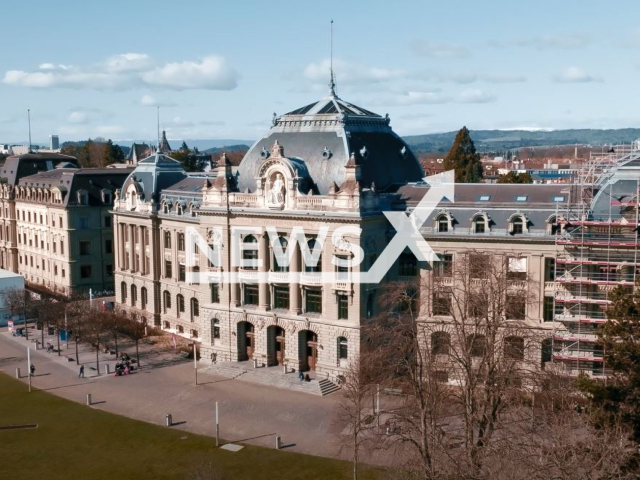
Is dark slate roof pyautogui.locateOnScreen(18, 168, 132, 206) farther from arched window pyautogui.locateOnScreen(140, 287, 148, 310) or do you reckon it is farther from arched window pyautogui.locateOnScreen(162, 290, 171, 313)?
arched window pyautogui.locateOnScreen(162, 290, 171, 313)

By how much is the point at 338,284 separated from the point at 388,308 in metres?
5.55

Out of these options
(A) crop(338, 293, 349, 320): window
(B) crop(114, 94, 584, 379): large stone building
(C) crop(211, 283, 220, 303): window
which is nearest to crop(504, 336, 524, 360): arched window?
(B) crop(114, 94, 584, 379): large stone building

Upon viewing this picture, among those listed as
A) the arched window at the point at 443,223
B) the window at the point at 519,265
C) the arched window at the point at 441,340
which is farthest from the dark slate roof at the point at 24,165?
the arched window at the point at 441,340

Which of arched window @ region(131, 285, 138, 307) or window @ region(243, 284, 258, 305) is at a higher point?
window @ region(243, 284, 258, 305)

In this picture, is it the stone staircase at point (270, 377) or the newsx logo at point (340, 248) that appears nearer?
the stone staircase at point (270, 377)

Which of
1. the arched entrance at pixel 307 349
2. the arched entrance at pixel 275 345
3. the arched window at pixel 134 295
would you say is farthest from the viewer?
the arched window at pixel 134 295

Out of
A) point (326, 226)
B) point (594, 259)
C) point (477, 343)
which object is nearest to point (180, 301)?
point (326, 226)

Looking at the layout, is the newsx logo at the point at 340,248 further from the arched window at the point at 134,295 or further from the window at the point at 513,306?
the arched window at the point at 134,295

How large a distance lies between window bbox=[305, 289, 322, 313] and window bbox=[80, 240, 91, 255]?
49.1 meters

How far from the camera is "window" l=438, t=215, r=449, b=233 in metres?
69.0

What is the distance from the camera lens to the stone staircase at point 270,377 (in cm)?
6844

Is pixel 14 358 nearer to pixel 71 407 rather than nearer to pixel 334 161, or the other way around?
pixel 71 407

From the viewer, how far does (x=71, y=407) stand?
64.8m

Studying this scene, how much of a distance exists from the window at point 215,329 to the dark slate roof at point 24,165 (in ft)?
203
